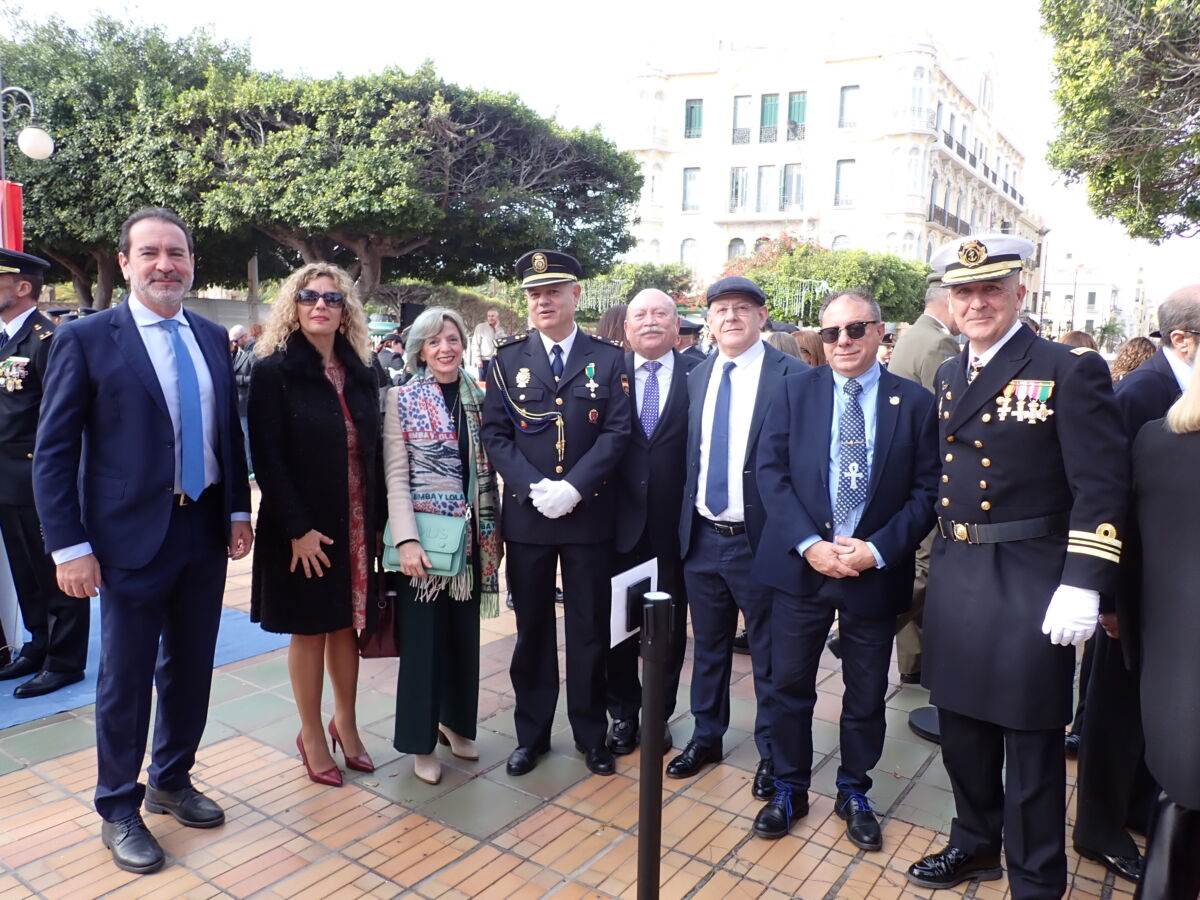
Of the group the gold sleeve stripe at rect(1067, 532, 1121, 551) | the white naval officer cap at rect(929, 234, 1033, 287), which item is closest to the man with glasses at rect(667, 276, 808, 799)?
the white naval officer cap at rect(929, 234, 1033, 287)

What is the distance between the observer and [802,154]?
44.1 m

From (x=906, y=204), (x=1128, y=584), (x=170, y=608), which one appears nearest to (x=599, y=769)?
(x=170, y=608)

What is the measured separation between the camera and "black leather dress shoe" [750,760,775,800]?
3477mm

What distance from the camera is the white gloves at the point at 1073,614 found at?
7.96 feet

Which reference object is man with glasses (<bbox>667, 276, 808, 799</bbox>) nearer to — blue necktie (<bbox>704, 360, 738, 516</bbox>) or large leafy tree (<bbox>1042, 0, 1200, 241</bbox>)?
blue necktie (<bbox>704, 360, 738, 516</bbox>)

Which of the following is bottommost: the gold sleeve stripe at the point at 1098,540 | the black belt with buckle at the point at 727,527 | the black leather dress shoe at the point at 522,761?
the black leather dress shoe at the point at 522,761

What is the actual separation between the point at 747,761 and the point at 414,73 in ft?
68.4

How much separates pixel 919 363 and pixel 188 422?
12.8 feet

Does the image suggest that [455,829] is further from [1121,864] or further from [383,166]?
[383,166]

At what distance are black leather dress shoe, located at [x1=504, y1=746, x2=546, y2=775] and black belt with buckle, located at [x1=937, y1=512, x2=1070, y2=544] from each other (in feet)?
6.79

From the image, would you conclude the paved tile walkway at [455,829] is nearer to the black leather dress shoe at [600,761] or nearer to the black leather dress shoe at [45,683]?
the black leather dress shoe at [600,761]

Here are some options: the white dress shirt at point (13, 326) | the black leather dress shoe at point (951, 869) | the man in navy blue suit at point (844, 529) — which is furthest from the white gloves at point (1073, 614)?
the white dress shirt at point (13, 326)

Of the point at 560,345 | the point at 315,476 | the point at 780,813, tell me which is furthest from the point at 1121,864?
the point at 315,476

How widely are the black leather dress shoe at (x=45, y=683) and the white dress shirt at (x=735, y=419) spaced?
3.55 meters
